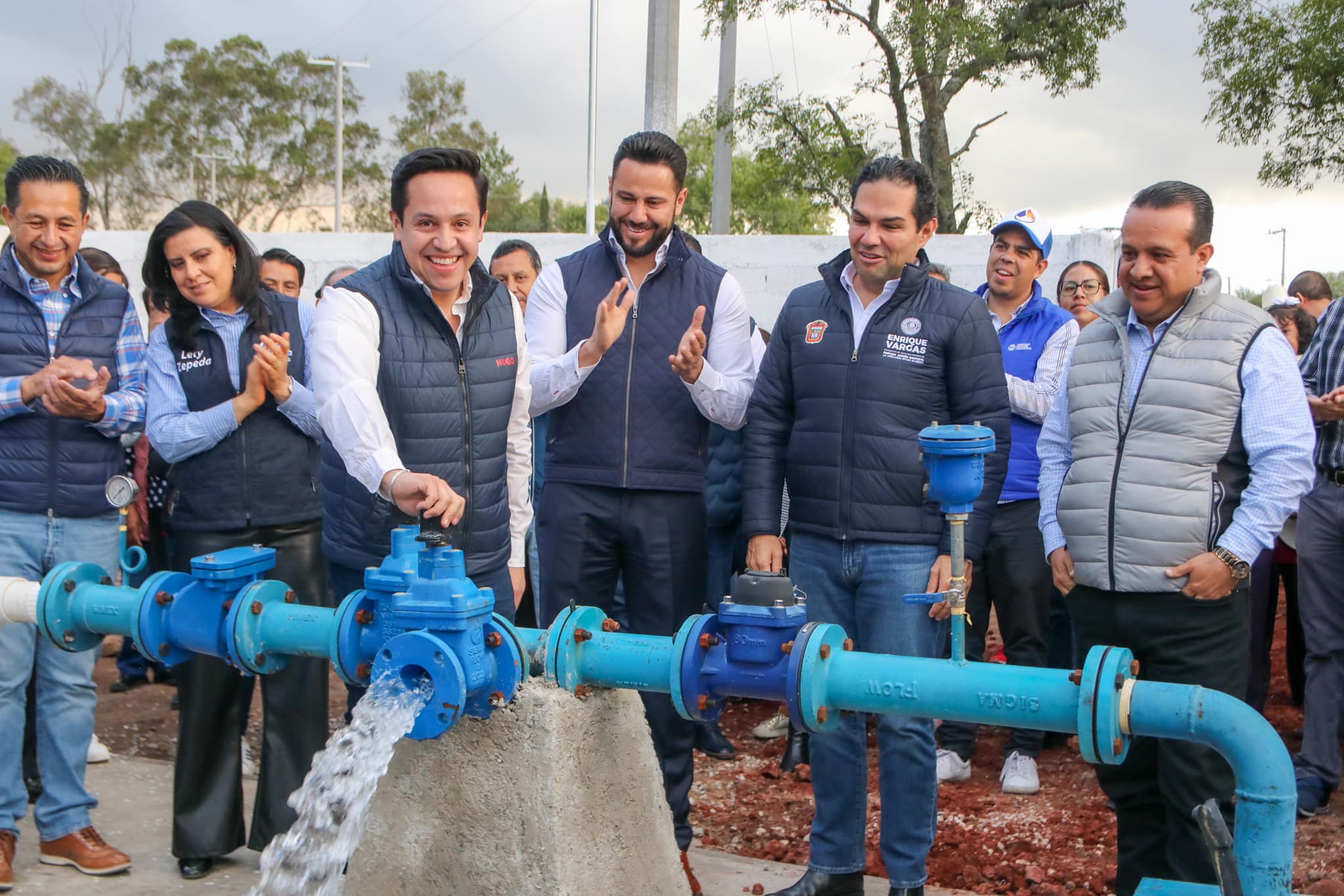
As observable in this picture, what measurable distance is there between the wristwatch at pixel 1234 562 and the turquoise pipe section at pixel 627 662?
1.29 metres

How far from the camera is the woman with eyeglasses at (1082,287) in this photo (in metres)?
5.43

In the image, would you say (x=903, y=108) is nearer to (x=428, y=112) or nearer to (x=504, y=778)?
(x=504, y=778)

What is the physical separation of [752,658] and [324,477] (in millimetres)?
1299

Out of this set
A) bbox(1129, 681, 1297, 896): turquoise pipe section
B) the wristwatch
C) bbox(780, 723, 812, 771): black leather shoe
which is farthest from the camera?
bbox(780, 723, 812, 771): black leather shoe

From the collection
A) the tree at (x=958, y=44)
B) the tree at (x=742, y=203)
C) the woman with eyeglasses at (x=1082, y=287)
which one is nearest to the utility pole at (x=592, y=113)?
the tree at (x=742, y=203)

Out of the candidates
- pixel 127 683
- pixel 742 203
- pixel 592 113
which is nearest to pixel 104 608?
pixel 127 683

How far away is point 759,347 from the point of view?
3.87 m

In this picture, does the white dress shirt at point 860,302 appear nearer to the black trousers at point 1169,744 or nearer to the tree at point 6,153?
the black trousers at point 1169,744

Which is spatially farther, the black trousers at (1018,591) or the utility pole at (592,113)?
the utility pole at (592,113)

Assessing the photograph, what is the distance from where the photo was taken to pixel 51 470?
135 inches

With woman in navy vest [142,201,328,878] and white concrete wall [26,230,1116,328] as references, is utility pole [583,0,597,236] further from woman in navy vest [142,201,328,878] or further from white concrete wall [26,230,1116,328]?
woman in navy vest [142,201,328,878]

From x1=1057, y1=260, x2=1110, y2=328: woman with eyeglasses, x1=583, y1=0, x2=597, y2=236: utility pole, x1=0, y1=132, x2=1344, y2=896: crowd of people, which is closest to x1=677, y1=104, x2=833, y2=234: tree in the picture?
x1=583, y1=0, x2=597, y2=236: utility pole

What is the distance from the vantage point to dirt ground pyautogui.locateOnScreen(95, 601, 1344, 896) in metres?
3.48

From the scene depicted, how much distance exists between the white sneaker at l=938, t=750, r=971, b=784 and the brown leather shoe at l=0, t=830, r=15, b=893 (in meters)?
3.03
